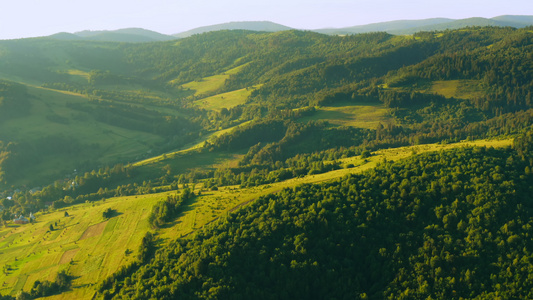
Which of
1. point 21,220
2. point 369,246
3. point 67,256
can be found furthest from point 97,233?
point 369,246

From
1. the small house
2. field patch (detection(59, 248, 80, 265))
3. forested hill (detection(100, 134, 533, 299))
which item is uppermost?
forested hill (detection(100, 134, 533, 299))

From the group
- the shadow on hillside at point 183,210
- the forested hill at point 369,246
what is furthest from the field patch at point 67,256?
the shadow on hillside at point 183,210

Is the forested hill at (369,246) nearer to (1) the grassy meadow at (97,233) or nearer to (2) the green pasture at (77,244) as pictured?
(1) the grassy meadow at (97,233)

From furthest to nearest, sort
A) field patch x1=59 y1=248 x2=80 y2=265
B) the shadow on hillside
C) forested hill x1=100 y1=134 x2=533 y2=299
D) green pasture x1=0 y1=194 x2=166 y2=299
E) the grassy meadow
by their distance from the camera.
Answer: the shadow on hillside
field patch x1=59 y1=248 x2=80 y2=265
the grassy meadow
green pasture x1=0 y1=194 x2=166 y2=299
forested hill x1=100 y1=134 x2=533 y2=299

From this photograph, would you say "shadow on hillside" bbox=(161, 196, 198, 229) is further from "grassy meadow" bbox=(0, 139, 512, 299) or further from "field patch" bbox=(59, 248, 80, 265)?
"field patch" bbox=(59, 248, 80, 265)

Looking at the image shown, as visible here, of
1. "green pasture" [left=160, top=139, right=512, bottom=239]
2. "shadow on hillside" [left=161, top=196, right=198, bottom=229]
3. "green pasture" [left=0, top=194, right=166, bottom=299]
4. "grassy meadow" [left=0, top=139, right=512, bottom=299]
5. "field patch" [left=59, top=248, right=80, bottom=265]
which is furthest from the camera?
"shadow on hillside" [left=161, top=196, right=198, bottom=229]

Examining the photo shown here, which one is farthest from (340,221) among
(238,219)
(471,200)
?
(471,200)

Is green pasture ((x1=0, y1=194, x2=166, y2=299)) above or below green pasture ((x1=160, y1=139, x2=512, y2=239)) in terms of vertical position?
below

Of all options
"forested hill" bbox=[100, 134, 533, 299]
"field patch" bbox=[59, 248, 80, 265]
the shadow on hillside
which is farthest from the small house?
"forested hill" bbox=[100, 134, 533, 299]
